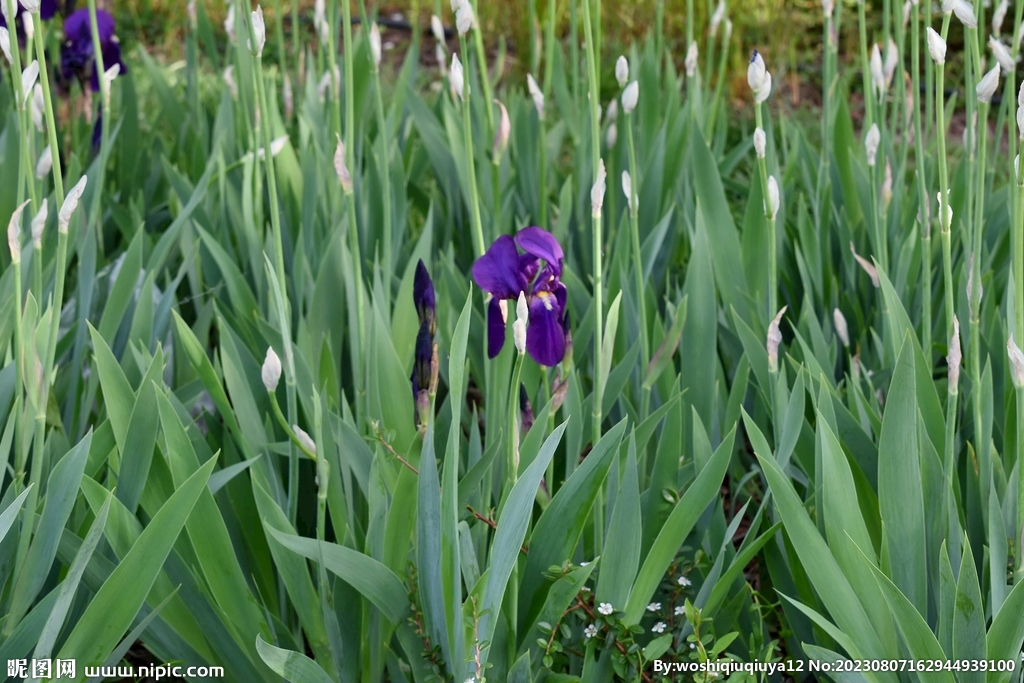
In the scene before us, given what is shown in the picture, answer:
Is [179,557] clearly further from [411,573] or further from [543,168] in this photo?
[543,168]

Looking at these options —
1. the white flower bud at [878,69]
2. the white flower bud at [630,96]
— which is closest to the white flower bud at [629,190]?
the white flower bud at [630,96]

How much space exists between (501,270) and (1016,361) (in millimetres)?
508

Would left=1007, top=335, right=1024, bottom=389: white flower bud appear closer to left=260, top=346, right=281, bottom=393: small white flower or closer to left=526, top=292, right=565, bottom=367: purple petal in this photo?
left=526, top=292, right=565, bottom=367: purple petal

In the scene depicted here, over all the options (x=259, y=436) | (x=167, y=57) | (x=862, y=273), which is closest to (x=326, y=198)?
(x=259, y=436)

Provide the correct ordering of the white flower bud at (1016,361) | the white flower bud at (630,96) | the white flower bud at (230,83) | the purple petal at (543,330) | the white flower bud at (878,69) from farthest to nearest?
the white flower bud at (230,83) → the white flower bud at (878,69) → the white flower bud at (630,96) → the purple petal at (543,330) → the white flower bud at (1016,361)

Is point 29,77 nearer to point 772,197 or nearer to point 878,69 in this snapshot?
point 772,197

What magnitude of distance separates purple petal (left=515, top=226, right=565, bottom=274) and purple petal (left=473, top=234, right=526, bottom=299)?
2cm

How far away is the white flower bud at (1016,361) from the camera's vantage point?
844 millimetres

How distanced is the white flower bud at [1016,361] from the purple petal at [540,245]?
0.44m

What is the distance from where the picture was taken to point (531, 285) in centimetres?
98

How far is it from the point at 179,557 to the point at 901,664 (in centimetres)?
80

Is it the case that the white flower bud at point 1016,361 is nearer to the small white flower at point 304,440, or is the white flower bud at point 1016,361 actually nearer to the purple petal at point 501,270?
the purple petal at point 501,270

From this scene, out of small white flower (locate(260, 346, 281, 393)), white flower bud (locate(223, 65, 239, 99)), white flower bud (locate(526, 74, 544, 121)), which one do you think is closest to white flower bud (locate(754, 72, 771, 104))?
white flower bud (locate(526, 74, 544, 121))

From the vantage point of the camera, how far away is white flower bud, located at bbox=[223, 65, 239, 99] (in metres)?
2.15
